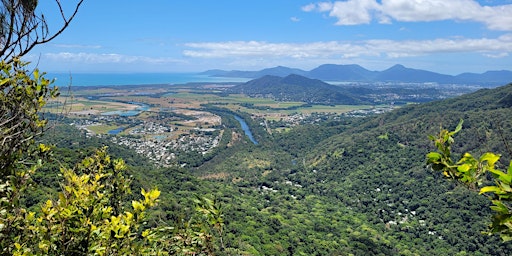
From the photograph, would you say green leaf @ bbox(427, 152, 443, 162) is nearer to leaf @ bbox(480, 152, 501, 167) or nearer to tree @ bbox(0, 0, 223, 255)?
leaf @ bbox(480, 152, 501, 167)

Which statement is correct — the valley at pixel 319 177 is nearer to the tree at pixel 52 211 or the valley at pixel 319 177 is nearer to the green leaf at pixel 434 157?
the green leaf at pixel 434 157

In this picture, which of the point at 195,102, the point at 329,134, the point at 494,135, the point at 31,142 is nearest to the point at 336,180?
the point at 494,135

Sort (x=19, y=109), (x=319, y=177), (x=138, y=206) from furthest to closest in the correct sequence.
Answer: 1. (x=319, y=177)
2. (x=19, y=109)
3. (x=138, y=206)

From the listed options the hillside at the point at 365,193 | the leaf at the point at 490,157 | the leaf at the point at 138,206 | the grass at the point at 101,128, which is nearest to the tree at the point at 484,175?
the leaf at the point at 490,157

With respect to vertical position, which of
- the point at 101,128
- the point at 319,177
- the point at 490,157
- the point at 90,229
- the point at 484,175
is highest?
the point at 490,157

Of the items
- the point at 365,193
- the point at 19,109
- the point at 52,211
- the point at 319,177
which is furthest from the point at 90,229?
the point at 319,177

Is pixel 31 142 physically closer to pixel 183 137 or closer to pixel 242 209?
pixel 242 209

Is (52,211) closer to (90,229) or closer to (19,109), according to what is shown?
(90,229)

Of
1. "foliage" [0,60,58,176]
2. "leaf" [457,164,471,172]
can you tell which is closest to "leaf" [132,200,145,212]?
"foliage" [0,60,58,176]
